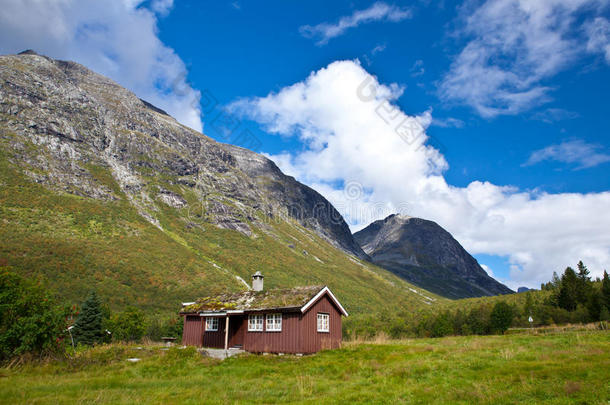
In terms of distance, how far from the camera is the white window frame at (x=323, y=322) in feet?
81.8

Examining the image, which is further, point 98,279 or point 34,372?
point 98,279

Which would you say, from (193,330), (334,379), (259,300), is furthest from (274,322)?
(334,379)

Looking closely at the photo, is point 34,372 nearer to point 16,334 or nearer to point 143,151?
point 16,334

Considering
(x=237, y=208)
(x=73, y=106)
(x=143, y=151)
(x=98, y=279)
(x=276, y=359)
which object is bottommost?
(x=276, y=359)

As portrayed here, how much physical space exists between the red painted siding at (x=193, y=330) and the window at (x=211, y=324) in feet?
1.71

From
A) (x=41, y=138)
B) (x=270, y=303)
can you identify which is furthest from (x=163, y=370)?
(x=41, y=138)

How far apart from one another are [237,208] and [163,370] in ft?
406

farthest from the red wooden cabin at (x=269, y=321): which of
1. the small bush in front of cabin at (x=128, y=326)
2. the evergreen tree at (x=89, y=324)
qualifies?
the small bush in front of cabin at (x=128, y=326)

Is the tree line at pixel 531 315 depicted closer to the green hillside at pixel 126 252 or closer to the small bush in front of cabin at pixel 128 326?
the small bush in front of cabin at pixel 128 326

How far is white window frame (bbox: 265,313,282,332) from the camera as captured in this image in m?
24.3

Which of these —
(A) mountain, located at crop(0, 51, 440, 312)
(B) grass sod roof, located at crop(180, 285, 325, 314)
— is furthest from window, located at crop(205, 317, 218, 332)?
(A) mountain, located at crop(0, 51, 440, 312)

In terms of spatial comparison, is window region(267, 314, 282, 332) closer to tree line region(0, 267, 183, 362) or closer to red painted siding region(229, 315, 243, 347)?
red painted siding region(229, 315, 243, 347)

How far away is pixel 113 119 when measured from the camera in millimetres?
132000

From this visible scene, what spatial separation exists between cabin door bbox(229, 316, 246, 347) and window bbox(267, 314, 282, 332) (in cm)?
260
